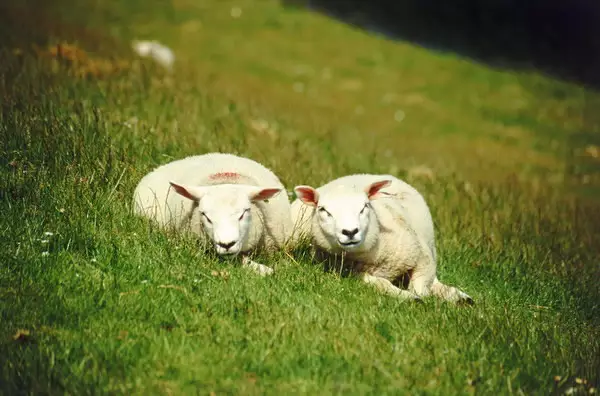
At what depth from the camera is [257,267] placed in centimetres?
644

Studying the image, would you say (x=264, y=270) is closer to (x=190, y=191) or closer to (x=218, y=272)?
(x=218, y=272)

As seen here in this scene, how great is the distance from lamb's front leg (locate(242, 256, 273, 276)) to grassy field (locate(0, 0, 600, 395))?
16 cm

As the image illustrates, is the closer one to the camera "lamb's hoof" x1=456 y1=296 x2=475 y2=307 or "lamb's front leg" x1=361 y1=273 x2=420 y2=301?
"lamb's front leg" x1=361 y1=273 x2=420 y2=301

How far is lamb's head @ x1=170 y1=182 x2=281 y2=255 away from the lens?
6.19 meters

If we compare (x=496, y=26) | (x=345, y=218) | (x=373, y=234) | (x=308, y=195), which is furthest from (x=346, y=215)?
(x=496, y=26)

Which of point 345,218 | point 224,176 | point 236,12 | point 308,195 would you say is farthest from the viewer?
point 236,12

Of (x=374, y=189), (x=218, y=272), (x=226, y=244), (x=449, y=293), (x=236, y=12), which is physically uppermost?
(x=236, y=12)

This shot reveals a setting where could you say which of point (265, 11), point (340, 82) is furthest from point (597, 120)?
point (265, 11)

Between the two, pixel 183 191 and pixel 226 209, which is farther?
pixel 183 191

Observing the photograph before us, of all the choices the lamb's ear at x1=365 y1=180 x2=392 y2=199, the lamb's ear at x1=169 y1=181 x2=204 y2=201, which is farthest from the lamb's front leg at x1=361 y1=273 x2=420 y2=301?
the lamb's ear at x1=169 y1=181 x2=204 y2=201

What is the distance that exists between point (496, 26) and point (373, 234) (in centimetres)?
2755

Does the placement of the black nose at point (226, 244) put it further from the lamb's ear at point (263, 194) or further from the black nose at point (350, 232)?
the black nose at point (350, 232)

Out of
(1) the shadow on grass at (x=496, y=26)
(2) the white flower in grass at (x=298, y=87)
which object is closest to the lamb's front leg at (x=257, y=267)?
(2) the white flower in grass at (x=298, y=87)

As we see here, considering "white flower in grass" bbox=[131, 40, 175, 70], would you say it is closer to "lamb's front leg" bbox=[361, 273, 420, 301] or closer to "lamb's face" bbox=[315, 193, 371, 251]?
"lamb's face" bbox=[315, 193, 371, 251]
